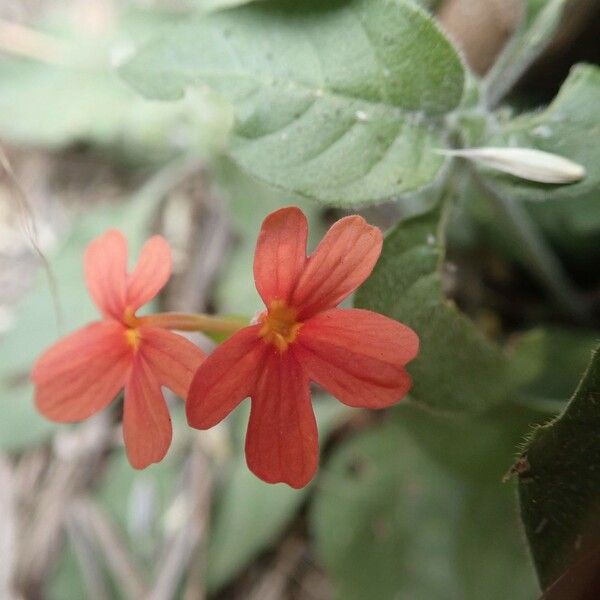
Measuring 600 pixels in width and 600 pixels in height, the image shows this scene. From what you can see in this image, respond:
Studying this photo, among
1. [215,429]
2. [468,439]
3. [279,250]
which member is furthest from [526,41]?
[215,429]

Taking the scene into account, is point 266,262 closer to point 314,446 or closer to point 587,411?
point 314,446

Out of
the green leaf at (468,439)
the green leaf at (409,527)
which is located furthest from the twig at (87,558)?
the green leaf at (468,439)

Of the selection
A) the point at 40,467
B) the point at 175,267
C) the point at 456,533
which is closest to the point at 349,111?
the point at 456,533

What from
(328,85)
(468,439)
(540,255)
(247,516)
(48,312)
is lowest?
(247,516)

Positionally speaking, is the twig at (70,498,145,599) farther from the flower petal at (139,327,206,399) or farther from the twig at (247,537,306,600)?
the flower petal at (139,327,206,399)

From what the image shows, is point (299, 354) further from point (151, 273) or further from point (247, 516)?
point (247, 516)

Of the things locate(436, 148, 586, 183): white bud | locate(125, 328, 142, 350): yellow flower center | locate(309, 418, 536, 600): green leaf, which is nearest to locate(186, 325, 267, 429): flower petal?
locate(125, 328, 142, 350): yellow flower center

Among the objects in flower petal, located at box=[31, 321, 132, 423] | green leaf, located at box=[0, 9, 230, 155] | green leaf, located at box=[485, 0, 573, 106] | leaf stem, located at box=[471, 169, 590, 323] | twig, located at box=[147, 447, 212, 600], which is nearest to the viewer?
flower petal, located at box=[31, 321, 132, 423]
